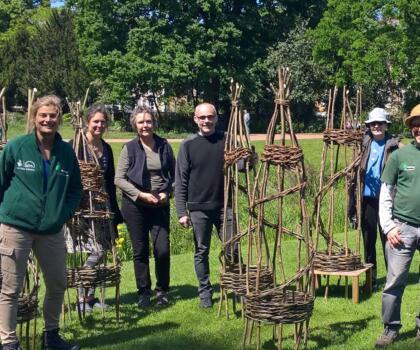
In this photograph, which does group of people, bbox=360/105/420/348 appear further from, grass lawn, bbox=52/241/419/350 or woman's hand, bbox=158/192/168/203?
woman's hand, bbox=158/192/168/203

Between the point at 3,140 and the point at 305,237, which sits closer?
the point at 305,237

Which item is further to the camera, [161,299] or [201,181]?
[161,299]

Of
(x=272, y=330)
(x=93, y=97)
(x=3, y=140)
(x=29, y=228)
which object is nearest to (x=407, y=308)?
(x=272, y=330)

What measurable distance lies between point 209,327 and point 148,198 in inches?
50.0

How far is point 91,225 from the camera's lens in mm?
6016

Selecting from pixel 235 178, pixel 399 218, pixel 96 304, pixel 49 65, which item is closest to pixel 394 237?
pixel 399 218

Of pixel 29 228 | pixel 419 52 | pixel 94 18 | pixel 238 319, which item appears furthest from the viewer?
pixel 94 18

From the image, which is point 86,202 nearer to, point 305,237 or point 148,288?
point 148,288

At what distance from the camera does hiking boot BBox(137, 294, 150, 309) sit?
6520 mm

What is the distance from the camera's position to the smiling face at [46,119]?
4820mm

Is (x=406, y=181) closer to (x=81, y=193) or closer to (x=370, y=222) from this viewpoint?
(x=370, y=222)

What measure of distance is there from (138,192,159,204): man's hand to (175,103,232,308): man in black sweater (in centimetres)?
20

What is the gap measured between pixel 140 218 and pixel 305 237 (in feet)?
6.03

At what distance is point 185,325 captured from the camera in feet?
19.3
